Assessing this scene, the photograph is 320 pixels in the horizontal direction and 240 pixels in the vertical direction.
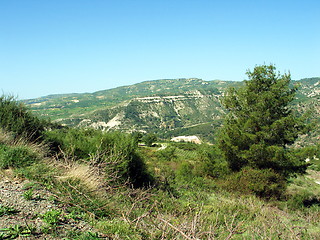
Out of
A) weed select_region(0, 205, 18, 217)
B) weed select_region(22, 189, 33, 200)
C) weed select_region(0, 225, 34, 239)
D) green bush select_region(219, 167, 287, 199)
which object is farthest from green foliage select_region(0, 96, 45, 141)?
green bush select_region(219, 167, 287, 199)

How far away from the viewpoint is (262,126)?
16047mm

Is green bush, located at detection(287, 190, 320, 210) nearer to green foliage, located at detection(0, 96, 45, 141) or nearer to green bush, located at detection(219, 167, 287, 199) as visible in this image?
green bush, located at detection(219, 167, 287, 199)

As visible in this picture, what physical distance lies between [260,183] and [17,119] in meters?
14.4

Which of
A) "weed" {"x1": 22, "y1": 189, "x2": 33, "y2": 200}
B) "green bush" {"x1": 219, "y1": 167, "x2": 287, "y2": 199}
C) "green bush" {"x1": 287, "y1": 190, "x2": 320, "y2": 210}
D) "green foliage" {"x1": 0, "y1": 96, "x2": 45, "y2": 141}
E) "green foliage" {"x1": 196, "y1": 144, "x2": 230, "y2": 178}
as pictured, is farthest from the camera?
"green foliage" {"x1": 196, "y1": 144, "x2": 230, "y2": 178}

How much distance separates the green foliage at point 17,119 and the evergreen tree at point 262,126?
1246cm

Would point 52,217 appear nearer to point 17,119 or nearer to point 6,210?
point 6,210

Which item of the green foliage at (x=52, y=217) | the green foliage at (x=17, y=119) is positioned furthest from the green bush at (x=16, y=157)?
the green foliage at (x=17, y=119)

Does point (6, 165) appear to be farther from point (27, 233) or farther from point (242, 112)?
point (242, 112)

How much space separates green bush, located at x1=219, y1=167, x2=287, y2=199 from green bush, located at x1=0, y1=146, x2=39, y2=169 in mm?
12686

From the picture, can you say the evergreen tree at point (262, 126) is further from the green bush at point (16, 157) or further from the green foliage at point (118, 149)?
the green bush at point (16, 157)

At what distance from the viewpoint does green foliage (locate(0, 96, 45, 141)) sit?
432 inches

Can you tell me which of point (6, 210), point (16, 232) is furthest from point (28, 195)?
point (16, 232)

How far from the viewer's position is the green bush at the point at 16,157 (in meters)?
5.80

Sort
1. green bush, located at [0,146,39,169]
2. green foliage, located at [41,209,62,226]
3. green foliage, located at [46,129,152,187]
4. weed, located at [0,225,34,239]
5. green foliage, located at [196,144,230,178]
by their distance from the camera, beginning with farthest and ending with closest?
green foliage, located at [196,144,230,178] → green foliage, located at [46,129,152,187] → green bush, located at [0,146,39,169] → green foliage, located at [41,209,62,226] → weed, located at [0,225,34,239]
